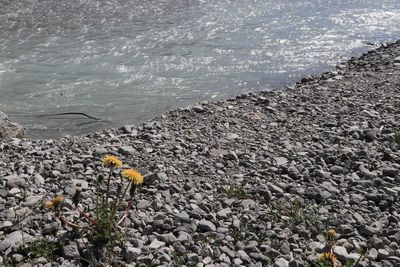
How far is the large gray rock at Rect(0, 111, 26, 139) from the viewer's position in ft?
26.8

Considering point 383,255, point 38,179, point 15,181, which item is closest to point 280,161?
point 383,255

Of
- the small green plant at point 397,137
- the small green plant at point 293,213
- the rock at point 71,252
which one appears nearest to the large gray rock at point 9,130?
the rock at point 71,252

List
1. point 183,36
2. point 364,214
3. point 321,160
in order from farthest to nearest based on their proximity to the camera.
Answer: point 183,36, point 321,160, point 364,214

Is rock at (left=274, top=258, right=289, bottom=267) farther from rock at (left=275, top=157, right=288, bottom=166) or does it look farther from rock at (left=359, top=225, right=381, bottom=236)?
rock at (left=275, top=157, right=288, bottom=166)

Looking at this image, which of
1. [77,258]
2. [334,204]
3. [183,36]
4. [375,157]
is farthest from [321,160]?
[183,36]

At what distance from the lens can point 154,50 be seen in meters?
14.0

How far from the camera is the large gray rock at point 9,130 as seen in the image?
816cm

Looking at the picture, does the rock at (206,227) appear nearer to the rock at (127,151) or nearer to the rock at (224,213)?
the rock at (224,213)

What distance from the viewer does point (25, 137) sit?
886cm

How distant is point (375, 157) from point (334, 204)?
168 cm

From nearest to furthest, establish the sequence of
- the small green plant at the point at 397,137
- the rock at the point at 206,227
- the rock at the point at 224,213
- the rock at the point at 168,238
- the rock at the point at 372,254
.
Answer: the rock at the point at 372,254, the rock at the point at 168,238, the rock at the point at 206,227, the rock at the point at 224,213, the small green plant at the point at 397,137

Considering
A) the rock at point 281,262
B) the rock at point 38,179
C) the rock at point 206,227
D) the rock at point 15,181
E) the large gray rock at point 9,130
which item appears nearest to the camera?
the rock at point 281,262

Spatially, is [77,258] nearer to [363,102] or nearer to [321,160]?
[321,160]

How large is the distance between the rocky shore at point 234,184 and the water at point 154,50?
1.87 metres
